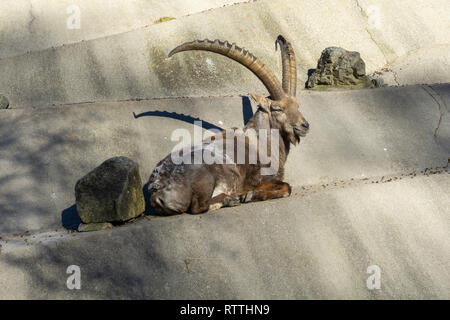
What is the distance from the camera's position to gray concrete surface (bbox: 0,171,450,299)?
222 inches

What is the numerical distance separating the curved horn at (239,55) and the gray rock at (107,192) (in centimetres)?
242

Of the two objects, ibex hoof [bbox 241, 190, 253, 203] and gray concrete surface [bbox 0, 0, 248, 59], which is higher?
gray concrete surface [bbox 0, 0, 248, 59]

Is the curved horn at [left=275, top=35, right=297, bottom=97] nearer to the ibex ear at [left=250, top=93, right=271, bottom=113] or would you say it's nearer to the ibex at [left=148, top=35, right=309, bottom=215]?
the ibex at [left=148, top=35, right=309, bottom=215]

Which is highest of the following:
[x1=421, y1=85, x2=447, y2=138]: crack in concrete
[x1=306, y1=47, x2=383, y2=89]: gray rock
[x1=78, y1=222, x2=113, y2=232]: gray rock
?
[x1=306, y1=47, x2=383, y2=89]: gray rock

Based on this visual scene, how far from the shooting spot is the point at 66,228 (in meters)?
7.20

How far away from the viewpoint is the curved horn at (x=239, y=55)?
8.06 meters

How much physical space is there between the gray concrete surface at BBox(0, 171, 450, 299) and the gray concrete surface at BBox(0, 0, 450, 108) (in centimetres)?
628

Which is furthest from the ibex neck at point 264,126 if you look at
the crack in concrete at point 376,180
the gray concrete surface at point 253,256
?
the gray concrete surface at point 253,256

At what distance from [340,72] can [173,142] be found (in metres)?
5.59

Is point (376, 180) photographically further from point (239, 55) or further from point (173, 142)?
point (173, 142)

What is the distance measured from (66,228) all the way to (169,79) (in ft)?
21.2
